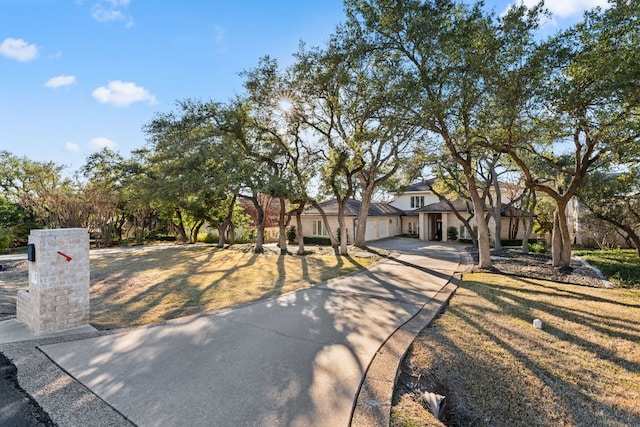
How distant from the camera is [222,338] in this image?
5430 mm

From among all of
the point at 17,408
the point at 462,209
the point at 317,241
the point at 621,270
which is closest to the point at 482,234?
the point at 621,270

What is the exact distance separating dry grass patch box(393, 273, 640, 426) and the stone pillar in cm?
590

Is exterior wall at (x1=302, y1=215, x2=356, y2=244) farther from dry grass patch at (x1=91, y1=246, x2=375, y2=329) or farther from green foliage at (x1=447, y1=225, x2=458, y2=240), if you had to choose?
dry grass patch at (x1=91, y1=246, x2=375, y2=329)

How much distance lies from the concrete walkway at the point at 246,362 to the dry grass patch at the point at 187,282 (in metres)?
1.08

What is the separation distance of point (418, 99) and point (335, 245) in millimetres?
10415

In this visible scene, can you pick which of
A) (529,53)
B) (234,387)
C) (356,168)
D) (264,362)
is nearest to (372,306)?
(264,362)

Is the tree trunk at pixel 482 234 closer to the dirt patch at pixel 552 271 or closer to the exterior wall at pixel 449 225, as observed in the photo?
the dirt patch at pixel 552 271

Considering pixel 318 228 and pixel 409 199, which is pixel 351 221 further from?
pixel 409 199

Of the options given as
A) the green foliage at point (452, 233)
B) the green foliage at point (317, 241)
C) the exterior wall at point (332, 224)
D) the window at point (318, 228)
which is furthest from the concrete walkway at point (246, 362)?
the window at point (318, 228)

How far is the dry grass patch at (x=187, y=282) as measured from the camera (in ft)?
23.5

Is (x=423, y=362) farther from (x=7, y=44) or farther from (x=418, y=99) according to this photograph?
(x=7, y=44)

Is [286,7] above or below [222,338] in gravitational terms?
above

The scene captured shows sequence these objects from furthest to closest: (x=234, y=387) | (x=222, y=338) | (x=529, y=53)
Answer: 1. (x=529, y=53)
2. (x=222, y=338)
3. (x=234, y=387)

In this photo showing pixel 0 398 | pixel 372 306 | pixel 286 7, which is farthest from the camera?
pixel 286 7
